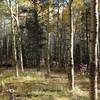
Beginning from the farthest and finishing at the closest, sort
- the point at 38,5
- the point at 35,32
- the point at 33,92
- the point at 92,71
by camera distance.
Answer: the point at 35,32, the point at 38,5, the point at 33,92, the point at 92,71

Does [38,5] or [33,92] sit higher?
[38,5]

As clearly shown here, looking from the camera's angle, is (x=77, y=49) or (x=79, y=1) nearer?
(x=79, y=1)

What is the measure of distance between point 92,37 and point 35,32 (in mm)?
28612

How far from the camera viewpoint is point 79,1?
31688 millimetres

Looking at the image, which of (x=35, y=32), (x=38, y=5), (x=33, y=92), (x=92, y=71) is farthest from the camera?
(x=35, y=32)

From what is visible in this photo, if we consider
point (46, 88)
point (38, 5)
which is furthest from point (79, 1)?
point (46, 88)

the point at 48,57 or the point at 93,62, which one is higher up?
the point at 93,62

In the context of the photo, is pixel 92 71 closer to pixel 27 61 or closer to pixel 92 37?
pixel 92 37

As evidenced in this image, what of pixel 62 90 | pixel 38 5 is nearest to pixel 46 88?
pixel 62 90

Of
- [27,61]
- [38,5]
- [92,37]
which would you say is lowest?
[27,61]

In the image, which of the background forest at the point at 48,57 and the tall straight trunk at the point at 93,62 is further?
the background forest at the point at 48,57

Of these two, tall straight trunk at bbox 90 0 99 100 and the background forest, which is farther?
the background forest

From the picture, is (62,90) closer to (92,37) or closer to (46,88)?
(46,88)

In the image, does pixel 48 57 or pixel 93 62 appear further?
pixel 48 57
